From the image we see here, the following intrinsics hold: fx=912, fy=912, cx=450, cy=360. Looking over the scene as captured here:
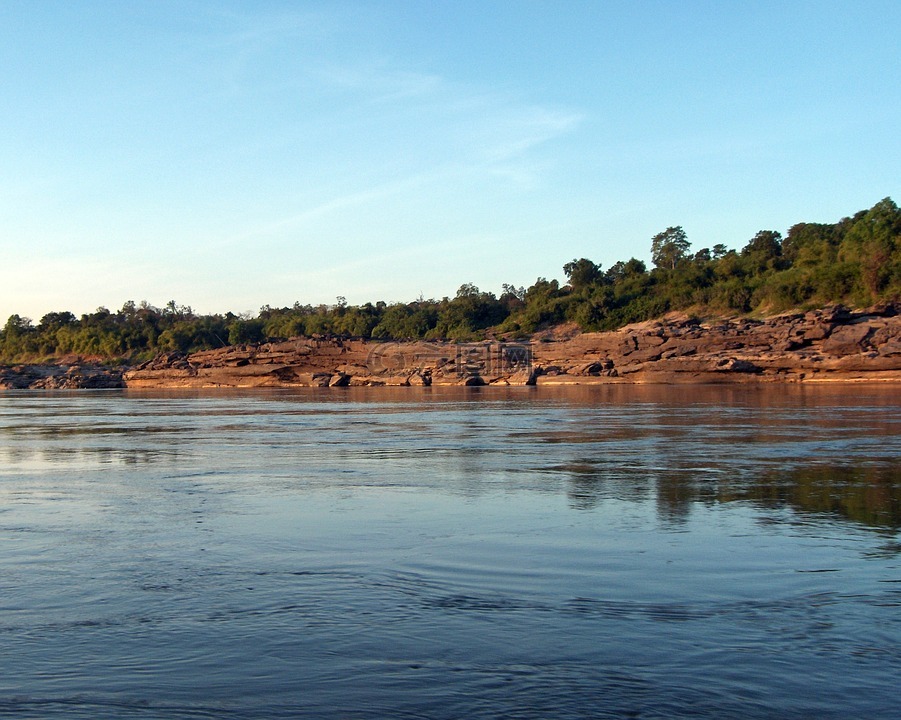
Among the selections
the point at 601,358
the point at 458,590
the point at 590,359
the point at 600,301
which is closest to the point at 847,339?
the point at 601,358

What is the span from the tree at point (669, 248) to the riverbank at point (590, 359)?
41416 mm

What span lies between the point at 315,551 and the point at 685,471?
8.69 metres

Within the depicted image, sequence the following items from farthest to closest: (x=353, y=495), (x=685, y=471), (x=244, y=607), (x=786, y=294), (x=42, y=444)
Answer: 1. (x=786, y=294)
2. (x=42, y=444)
3. (x=685, y=471)
4. (x=353, y=495)
5. (x=244, y=607)

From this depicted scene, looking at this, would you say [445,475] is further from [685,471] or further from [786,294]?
[786,294]

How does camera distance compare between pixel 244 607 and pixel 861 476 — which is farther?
Answer: pixel 861 476

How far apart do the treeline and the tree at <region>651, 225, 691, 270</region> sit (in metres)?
0.16

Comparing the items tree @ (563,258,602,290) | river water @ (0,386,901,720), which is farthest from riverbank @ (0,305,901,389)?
river water @ (0,386,901,720)

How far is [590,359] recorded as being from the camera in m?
77.6

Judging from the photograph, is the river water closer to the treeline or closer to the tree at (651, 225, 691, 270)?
the treeline

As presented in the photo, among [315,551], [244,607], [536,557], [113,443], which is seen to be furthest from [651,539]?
[113,443]

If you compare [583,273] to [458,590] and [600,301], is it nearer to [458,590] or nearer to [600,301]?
[600,301]

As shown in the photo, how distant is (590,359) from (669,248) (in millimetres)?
72170

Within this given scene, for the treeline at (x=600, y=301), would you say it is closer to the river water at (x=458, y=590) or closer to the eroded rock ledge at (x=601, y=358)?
the eroded rock ledge at (x=601, y=358)

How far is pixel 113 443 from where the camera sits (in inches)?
1005
